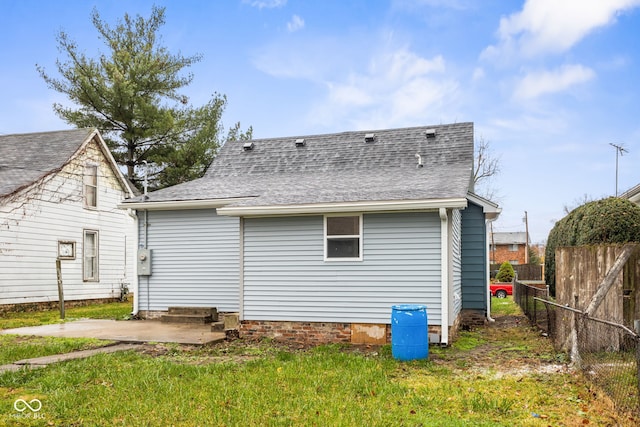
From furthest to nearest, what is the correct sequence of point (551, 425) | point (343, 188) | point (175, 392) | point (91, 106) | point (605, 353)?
point (91, 106), point (343, 188), point (605, 353), point (175, 392), point (551, 425)

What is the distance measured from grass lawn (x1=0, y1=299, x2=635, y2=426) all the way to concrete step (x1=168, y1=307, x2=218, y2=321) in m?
3.94

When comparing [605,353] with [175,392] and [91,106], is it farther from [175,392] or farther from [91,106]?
[91,106]

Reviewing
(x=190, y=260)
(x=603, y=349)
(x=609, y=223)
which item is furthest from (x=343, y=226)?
(x=609, y=223)

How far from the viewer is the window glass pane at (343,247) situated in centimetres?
1112

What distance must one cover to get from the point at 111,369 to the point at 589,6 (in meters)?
12.6

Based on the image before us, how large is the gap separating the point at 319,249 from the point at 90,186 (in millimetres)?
13467

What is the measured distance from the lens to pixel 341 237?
11.2 meters

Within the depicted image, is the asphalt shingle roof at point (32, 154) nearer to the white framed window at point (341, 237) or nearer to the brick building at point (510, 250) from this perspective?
the white framed window at point (341, 237)

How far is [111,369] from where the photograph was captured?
8.26 m

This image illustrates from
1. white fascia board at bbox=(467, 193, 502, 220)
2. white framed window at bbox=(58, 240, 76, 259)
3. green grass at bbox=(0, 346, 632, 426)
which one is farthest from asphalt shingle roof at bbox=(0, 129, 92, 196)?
white fascia board at bbox=(467, 193, 502, 220)

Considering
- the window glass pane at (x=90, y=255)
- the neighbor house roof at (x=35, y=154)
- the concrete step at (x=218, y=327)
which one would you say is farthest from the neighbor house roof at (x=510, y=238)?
the concrete step at (x=218, y=327)

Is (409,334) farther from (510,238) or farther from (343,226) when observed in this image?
(510,238)

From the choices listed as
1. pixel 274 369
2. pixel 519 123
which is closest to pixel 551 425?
pixel 274 369

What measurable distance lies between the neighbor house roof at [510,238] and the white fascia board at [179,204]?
55779 millimetres
